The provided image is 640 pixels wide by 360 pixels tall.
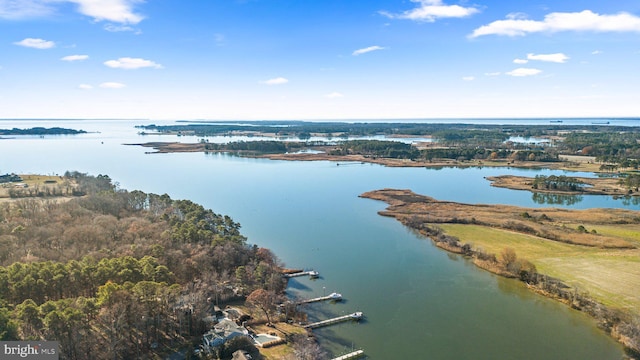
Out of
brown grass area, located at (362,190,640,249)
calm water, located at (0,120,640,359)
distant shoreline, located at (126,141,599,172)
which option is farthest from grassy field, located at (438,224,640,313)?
distant shoreline, located at (126,141,599,172)

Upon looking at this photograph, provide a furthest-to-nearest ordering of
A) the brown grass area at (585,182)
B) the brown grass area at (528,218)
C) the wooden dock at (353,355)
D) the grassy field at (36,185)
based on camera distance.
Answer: the brown grass area at (585,182) < the grassy field at (36,185) < the brown grass area at (528,218) < the wooden dock at (353,355)

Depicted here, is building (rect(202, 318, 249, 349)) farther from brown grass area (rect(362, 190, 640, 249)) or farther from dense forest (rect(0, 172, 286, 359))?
brown grass area (rect(362, 190, 640, 249))

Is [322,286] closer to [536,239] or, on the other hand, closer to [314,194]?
[536,239]

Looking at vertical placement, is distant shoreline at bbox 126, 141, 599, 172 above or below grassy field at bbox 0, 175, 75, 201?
above

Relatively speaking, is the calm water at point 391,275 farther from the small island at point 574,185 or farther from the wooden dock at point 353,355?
the small island at point 574,185

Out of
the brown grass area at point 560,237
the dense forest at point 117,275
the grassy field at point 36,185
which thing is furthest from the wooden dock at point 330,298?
the grassy field at point 36,185

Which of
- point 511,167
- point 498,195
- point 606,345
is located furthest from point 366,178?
point 606,345

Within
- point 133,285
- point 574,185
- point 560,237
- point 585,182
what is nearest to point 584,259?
point 560,237

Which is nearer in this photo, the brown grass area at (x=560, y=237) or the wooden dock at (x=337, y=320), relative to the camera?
the wooden dock at (x=337, y=320)
